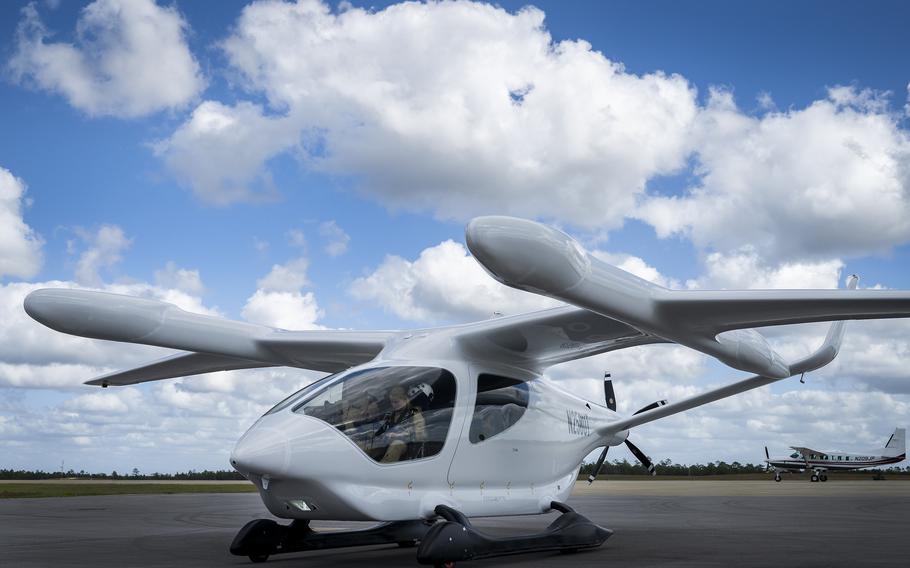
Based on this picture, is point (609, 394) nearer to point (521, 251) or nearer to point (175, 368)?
point (175, 368)

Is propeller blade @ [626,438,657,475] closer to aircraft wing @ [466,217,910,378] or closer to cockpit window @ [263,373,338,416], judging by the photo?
aircraft wing @ [466,217,910,378]

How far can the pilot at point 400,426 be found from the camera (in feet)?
28.0

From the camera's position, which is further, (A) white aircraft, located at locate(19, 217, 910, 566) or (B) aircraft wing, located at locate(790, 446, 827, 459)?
(B) aircraft wing, located at locate(790, 446, 827, 459)

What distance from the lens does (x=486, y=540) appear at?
845 centimetres

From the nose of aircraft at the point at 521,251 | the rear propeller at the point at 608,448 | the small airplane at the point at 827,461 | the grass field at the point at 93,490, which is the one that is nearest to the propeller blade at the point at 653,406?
the rear propeller at the point at 608,448

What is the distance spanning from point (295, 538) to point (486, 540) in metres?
2.30

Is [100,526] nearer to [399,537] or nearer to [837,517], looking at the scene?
[399,537]

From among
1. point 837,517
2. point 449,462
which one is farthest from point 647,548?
point 837,517

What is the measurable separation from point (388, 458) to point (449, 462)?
870 millimetres

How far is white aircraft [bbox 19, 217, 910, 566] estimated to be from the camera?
7805 mm

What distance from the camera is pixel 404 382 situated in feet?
29.2

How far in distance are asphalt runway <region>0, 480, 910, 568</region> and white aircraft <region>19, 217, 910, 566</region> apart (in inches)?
27.5

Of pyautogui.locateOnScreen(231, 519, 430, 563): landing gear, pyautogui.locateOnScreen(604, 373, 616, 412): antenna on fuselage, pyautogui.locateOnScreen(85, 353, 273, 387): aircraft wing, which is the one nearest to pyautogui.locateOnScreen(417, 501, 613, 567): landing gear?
pyautogui.locateOnScreen(231, 519, 430, 563): landing gear

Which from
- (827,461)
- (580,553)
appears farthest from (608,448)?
(827,461)
